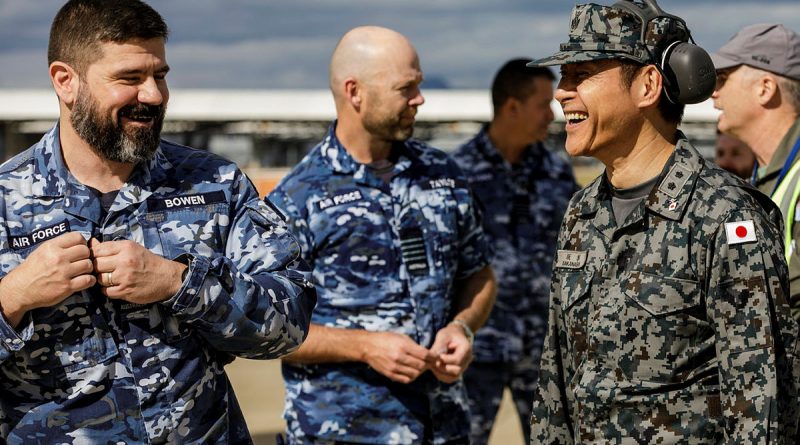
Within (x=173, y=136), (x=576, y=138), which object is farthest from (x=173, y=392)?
(x=173, y=136)

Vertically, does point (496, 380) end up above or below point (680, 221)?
below

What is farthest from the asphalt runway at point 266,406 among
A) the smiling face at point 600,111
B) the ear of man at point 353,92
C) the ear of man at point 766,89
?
the smiling face at point 600,111

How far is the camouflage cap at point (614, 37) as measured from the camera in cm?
281

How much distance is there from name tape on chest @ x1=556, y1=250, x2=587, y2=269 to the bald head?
1466mm

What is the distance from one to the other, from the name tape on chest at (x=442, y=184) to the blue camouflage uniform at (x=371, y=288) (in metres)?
0.02

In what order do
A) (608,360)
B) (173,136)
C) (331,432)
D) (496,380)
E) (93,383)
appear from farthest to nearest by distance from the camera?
(173,136), (496,380), (331,432), (608,360), (93,383)

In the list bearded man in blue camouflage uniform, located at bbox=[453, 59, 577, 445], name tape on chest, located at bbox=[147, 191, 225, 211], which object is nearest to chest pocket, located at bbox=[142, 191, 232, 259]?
name tape on chest, located at bbox=[147, 191, 225, 211]

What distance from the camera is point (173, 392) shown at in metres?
2.62

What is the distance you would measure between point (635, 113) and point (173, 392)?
1445 millimetres

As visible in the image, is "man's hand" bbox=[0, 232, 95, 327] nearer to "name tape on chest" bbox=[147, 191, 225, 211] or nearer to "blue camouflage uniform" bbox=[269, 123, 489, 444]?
"name tape on chest" bbox=[147, 191, 225, 211]

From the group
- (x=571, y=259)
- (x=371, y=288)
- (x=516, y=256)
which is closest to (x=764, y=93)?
(x=571, y=259)

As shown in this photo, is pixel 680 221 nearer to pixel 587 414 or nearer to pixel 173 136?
pixel 587 414

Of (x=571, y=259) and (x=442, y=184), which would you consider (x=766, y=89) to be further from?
(x=571, y=259)

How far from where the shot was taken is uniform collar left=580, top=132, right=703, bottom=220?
2.70 m
